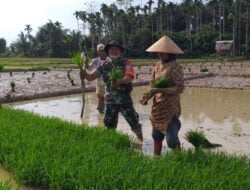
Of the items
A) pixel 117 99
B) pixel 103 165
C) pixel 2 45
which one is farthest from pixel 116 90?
pixel 2 45

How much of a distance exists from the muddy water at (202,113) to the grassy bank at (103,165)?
4.16ft

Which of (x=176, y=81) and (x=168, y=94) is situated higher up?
(x=176, y=81)

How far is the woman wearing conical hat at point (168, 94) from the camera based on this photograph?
4566mm

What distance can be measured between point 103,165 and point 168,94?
1179 mm

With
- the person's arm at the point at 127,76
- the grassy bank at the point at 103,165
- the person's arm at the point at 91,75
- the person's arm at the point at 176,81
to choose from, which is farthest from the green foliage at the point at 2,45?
the person's arm at the point at 176,81

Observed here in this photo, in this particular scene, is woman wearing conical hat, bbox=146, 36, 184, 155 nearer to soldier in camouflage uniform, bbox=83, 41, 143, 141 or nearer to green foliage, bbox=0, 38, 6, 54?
soldier in camouflage uniform, bbox=83, 41, 143, 141

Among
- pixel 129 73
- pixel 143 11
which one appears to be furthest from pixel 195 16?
pixel 129 73

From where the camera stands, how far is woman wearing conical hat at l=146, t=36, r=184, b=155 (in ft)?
15.0

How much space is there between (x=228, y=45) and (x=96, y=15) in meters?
26.9

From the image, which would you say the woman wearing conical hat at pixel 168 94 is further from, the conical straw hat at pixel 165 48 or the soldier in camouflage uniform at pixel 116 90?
the soldier in camouflage uniform at pixel 116 90

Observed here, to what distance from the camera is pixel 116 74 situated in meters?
5.55

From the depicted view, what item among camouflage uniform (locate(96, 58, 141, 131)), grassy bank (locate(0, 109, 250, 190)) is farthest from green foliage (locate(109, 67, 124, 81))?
grassy bank (locate(0, 109, 250, 190))

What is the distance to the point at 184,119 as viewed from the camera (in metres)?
8.32

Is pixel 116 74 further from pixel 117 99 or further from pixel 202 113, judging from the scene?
pixel 202 113
